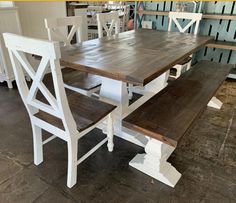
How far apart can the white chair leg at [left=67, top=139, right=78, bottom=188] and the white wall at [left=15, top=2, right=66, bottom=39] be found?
2.35 metres

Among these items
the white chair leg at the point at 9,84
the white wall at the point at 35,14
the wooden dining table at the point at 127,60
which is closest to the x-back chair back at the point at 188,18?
the wooden dining table at the point at 127,60

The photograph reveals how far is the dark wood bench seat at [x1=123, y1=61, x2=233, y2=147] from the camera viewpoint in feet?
4.32

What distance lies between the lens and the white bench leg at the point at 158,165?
1532 mm

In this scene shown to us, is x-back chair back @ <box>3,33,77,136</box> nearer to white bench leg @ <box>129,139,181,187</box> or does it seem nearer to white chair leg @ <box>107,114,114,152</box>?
white chair leg @ <box>107,114,114,152</box>

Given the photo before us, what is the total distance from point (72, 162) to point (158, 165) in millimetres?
631

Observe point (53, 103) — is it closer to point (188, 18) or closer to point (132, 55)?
point (132, 55)

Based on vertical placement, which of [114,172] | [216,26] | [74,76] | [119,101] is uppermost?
[216,26]

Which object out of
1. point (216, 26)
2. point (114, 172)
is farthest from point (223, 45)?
point (114, 172)

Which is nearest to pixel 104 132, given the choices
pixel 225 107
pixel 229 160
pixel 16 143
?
pixel 16 143

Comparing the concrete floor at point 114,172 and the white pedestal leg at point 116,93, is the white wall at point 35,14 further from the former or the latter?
the white pedestal leg at point 116,93

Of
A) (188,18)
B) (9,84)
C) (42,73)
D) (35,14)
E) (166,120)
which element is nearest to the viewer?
(42,73)

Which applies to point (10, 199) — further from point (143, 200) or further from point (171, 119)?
point (171, 119)

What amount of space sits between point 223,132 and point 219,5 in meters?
2.19

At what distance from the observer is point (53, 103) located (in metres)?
1.24
